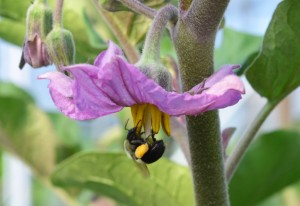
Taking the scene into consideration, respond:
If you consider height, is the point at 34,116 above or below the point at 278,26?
below

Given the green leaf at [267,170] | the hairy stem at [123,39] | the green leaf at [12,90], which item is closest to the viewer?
the hairy stem at [123,39]

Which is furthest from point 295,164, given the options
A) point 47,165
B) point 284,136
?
point 47,165

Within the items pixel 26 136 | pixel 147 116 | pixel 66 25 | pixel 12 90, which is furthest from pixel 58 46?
pixel 12 90

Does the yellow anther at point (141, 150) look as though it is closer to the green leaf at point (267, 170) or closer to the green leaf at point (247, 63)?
the green leaf at point (247, 63)

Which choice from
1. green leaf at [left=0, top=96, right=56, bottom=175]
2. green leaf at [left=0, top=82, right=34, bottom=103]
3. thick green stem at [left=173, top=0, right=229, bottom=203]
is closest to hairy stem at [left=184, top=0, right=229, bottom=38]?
thick green stem at [left=173, top=0, right=229, bottom=203]

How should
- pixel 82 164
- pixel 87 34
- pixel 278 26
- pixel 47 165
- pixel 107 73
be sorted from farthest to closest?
pixel 47 165, pixel 87 34, pixel 82 164, pixel 278 26, pixel 107 73

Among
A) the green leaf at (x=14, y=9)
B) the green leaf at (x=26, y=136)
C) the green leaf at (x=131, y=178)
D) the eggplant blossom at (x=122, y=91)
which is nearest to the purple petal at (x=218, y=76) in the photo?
the eggplant blossom at (x=122, y=91)

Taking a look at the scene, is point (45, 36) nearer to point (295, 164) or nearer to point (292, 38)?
Result: point (292, 38)
